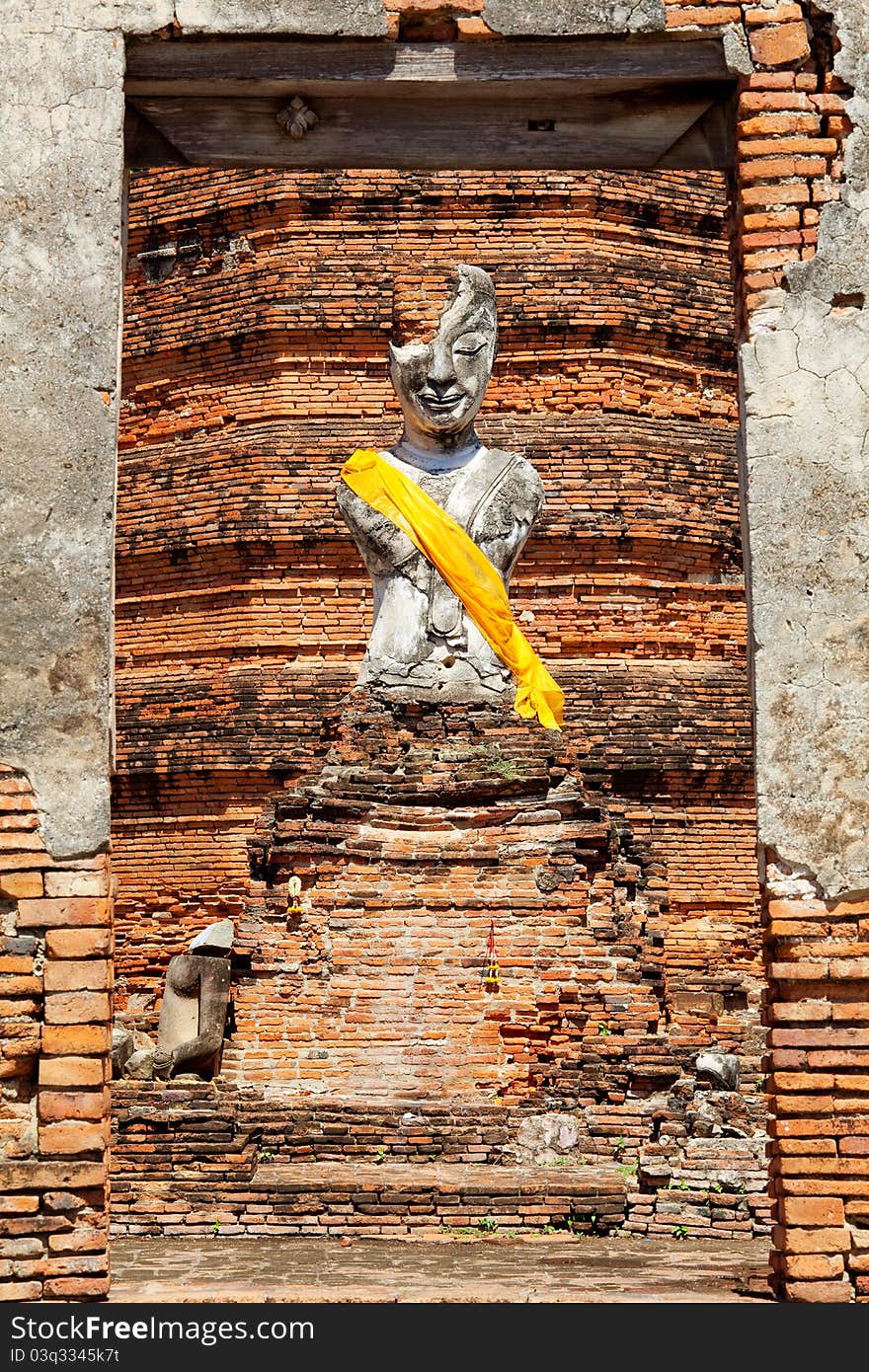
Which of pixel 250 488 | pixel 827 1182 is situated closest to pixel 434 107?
pixel 827 1182

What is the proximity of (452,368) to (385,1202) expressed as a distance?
486cm

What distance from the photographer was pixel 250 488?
1678cm

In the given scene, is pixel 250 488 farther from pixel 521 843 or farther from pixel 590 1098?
pixel 590 1098

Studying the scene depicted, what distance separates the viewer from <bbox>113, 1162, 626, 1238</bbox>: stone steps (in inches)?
387

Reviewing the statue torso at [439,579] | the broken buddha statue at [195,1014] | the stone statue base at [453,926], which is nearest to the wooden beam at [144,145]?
the stone statue base at [453,926]

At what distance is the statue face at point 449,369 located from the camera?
1267cm

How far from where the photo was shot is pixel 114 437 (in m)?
6.95

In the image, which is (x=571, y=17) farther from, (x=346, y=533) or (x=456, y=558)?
(x=346, y=533)

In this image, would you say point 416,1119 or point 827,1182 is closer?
point 827,1182

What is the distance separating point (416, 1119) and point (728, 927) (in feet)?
21.0

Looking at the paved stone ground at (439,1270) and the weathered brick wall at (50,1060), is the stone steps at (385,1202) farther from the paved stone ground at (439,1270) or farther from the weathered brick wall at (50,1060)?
the weathered brick wall at (50,1060)

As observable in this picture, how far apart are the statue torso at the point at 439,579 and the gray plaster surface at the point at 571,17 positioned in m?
5.42

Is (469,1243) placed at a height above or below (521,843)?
below

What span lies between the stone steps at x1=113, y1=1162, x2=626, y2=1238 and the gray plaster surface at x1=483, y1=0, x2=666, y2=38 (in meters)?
4.97
